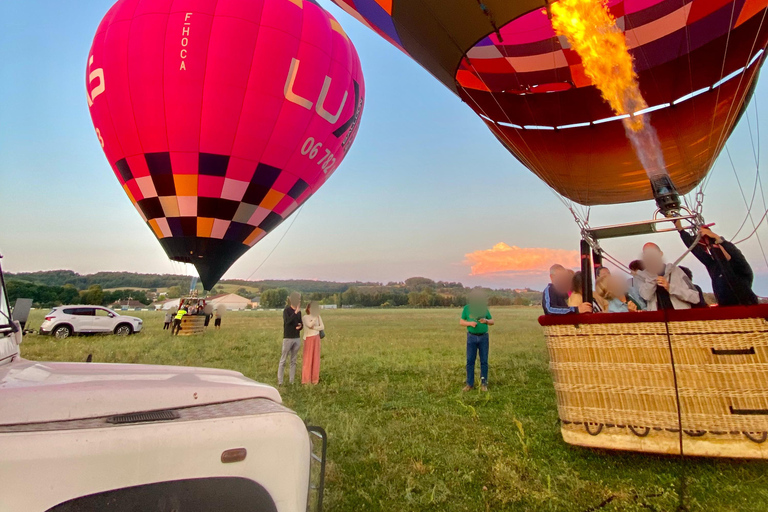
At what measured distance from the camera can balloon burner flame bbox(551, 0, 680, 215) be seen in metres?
5.31

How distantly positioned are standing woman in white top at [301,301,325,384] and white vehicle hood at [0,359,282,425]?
521 cm

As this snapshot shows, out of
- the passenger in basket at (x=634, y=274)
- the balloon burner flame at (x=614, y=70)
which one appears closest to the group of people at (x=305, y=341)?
the passenger in basket at (x=634, y=274)

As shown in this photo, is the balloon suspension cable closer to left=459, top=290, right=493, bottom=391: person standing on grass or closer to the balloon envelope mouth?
left=459, top=290, right=493, bottom=391: person standing on grass

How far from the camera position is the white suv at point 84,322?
16375mm

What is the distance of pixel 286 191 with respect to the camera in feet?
31.0

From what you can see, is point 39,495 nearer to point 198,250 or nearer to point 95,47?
point 198,250

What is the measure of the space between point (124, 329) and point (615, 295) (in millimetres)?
20220

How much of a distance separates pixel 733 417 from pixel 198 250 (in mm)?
9153

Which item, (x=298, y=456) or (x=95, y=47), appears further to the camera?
(x=95, y=47)

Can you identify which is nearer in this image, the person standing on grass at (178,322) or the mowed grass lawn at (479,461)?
the mowed grass lawn at (479,461)

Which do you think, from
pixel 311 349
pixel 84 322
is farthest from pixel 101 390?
pixel 84 322

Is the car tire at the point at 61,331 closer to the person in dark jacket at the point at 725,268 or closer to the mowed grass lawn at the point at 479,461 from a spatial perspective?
the mowed grass lawn at the point at 479,461

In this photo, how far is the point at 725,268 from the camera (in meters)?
3.23

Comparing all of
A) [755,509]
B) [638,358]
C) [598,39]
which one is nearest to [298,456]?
[638,358]
